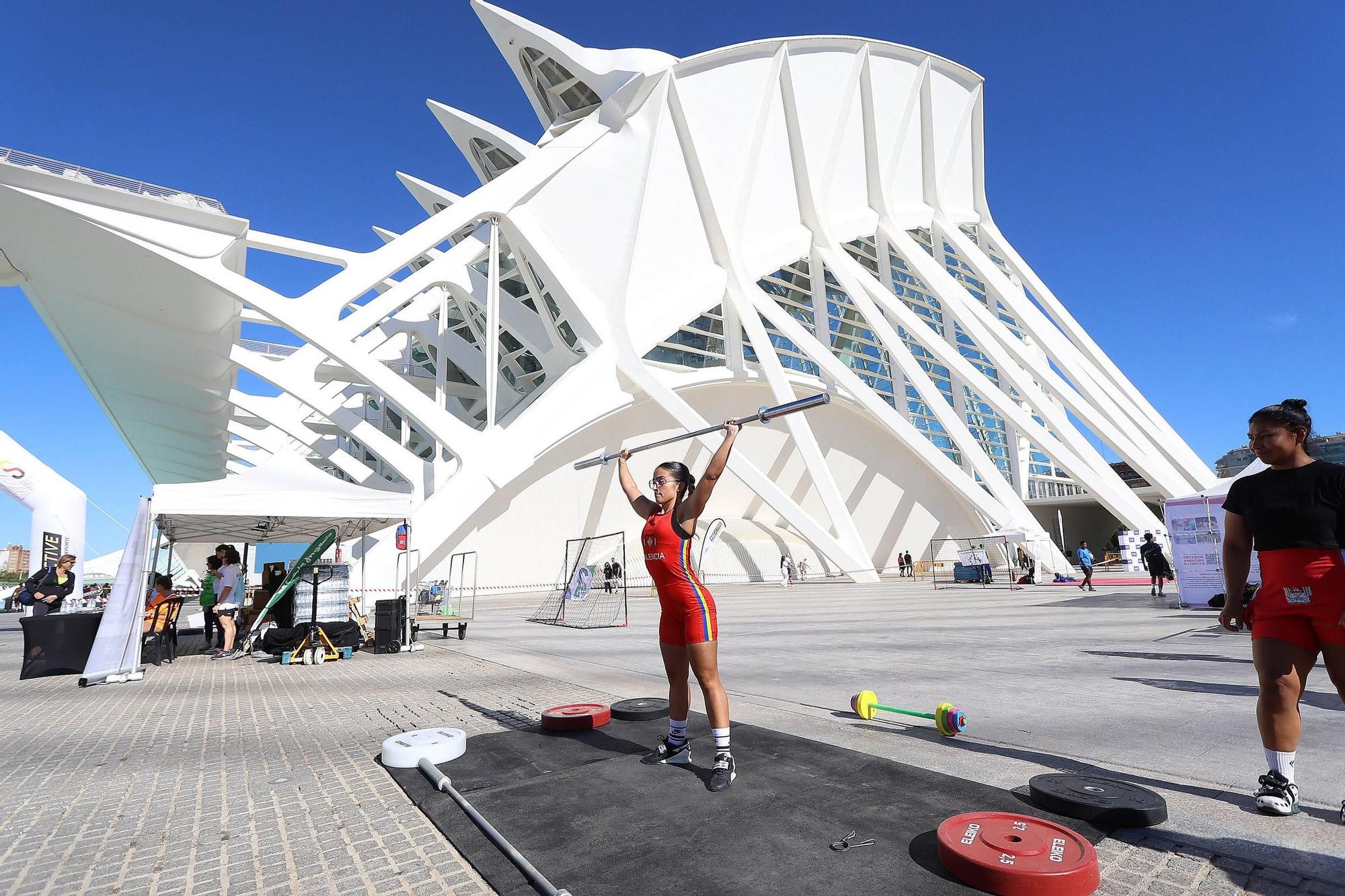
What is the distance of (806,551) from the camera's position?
3148 cm

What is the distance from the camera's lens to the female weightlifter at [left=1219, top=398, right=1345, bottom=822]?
111 inches

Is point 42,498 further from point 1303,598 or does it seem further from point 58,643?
point 1303,598

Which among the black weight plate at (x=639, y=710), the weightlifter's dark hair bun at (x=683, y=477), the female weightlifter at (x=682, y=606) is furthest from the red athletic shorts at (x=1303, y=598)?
the black weight plate at (x=639, y=710)

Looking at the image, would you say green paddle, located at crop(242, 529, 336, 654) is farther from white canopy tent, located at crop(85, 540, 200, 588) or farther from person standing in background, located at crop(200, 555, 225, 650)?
white canopy tent, located at crop(85, 540, 200, 588)

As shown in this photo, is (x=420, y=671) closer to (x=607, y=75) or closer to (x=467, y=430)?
(x=467, y=430)

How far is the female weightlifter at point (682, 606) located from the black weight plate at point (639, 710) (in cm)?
99

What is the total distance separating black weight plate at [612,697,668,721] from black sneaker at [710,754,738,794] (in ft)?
4.92

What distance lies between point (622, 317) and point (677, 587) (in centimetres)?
2112

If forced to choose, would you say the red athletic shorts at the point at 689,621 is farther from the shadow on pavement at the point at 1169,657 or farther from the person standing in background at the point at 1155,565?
the person standing in background at the point at 1155,565

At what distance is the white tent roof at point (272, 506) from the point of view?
9.33 meters

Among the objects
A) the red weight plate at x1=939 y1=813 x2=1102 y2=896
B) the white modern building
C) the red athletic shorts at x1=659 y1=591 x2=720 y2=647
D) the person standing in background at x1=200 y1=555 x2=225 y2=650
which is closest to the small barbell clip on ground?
the red weight plate at x1=939 y1=813 x2=1102 y2=896

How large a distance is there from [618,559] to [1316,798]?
2646 cm

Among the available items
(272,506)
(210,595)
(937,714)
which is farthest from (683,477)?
(210,595)

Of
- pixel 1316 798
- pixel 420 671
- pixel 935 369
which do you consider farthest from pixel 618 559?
pixel 1316 798
